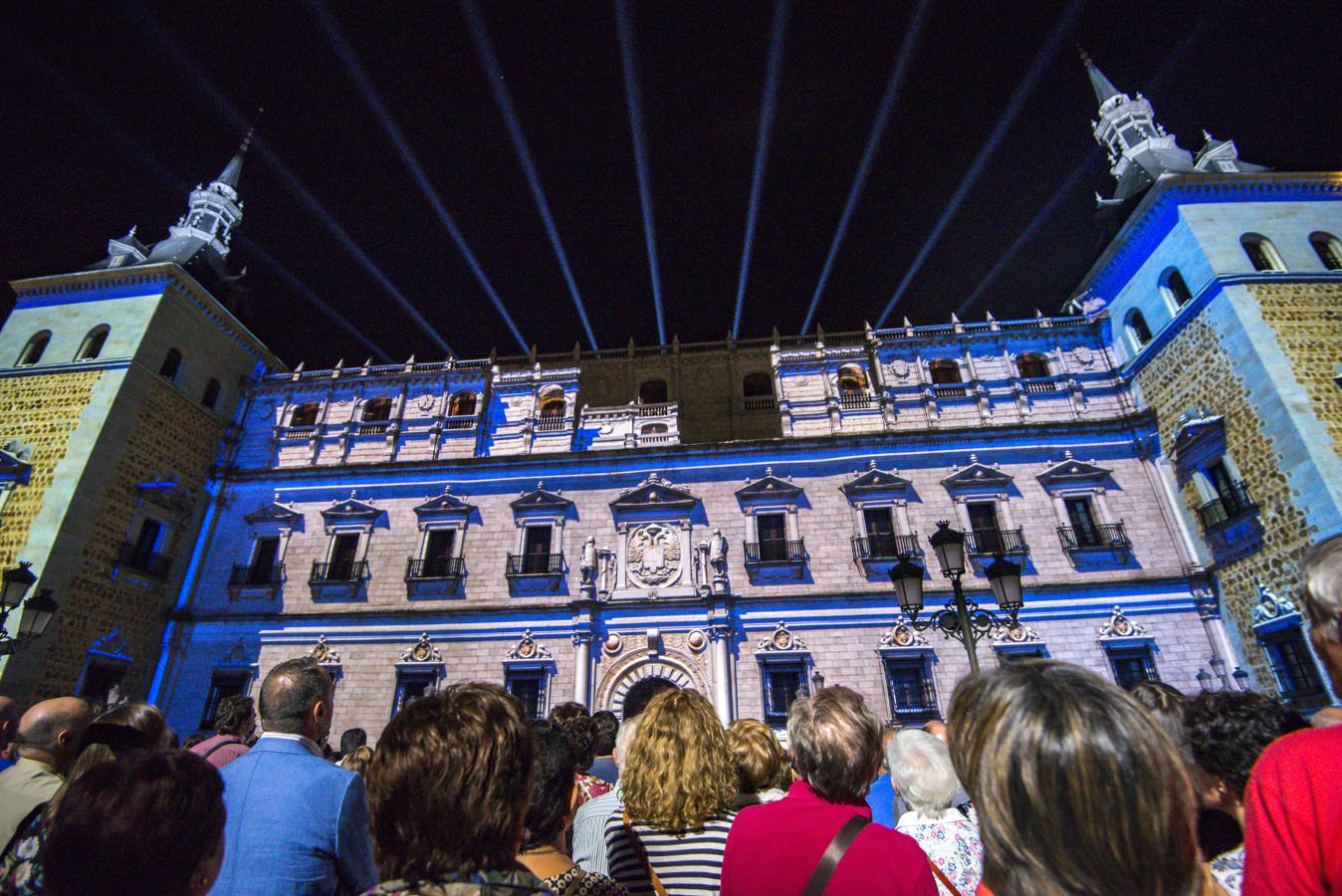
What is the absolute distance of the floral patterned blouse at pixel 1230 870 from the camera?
276cm

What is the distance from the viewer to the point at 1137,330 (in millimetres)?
18453

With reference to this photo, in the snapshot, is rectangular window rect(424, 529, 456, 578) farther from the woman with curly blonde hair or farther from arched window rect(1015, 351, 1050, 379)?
arched window rect(1015, 351, 1050, 379)

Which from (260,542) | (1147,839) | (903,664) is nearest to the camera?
(1147,839)

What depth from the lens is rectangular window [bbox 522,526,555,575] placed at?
17547 mm

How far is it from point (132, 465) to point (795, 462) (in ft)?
63.5

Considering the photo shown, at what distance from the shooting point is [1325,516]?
12.1 m

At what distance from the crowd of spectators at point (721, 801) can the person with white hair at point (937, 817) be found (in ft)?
0.04

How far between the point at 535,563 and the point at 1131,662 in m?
15.6

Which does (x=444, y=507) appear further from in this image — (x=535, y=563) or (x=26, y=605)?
(x=26, y=605)

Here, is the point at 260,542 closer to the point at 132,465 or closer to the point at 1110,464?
the point at 132,465

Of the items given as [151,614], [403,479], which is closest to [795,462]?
[403,479]

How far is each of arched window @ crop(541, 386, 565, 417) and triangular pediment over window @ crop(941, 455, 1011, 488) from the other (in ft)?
40.9

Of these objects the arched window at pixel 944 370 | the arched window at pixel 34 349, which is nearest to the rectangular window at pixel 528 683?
the arched window at pixel 944 370

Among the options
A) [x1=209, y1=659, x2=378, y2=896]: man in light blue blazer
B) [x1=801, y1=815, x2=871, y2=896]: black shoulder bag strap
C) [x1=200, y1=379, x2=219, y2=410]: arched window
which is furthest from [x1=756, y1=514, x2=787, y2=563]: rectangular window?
[x1=200, y1=379, x2=219, y2=410]: arched window
